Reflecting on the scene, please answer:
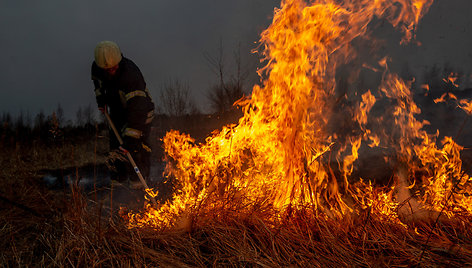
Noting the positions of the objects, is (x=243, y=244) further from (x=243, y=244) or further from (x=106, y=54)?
(x=106, y=54)

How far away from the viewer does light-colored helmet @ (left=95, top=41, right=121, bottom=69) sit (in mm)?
4465

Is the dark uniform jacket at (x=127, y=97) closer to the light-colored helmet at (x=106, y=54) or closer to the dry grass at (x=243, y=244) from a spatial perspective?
the light-colored helmet at (x=106, y=54)

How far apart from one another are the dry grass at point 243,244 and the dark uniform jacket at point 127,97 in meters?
1.94

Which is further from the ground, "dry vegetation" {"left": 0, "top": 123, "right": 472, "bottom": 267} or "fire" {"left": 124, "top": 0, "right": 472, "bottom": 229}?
→ "fire" {"left": 124, "top": 0, "right": 472, "bottom": 229}

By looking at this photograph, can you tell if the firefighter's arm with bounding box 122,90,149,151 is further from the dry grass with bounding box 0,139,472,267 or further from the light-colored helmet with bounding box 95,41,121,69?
the dry grass with bounding box 0,139,472,267

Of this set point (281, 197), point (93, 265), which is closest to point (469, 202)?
point (281, 197)

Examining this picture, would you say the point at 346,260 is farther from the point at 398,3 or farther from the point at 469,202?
the point at 398,3

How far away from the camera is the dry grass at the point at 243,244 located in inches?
89.7

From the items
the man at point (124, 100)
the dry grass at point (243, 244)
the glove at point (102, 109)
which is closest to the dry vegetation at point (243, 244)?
the dry grass at point (243, 244)

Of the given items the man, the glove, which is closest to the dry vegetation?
the man

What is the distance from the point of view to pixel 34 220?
3316 mm

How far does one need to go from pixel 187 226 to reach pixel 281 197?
1.14 meters

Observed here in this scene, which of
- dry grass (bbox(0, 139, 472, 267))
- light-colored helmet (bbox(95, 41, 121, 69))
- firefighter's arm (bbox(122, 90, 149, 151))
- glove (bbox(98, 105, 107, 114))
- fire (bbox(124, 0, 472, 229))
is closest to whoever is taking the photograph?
dry grass (bbox(0, 139, 472, 267))

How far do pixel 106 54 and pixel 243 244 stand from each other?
374 centimetres
